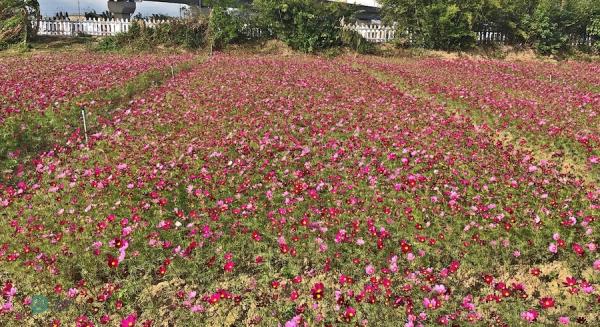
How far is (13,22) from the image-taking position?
25.6 meters

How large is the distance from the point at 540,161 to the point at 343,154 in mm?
3494

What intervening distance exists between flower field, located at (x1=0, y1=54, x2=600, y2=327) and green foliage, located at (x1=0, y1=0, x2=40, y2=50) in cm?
2019

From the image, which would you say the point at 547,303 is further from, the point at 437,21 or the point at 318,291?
the point at 437,21

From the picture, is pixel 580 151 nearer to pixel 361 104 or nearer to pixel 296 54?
pixel 361 104

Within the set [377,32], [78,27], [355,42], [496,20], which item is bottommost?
[355,42]

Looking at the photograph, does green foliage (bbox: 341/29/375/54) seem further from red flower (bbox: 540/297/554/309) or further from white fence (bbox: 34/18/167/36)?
red flower (bbox: 540/297/554/309)

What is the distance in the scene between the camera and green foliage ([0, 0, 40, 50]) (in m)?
25.6

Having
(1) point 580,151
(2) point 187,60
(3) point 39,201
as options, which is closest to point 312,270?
(3) point 39,201

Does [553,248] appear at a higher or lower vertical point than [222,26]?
lower

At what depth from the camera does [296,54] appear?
27.0 meters

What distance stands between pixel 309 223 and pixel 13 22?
88.4ft

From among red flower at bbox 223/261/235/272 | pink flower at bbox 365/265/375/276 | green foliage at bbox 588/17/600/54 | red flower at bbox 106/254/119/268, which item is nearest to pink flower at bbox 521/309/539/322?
pink flower at bbox 365/265/375/276

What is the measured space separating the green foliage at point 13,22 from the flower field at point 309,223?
2019 centimetres

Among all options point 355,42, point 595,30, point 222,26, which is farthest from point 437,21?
point 222,26
